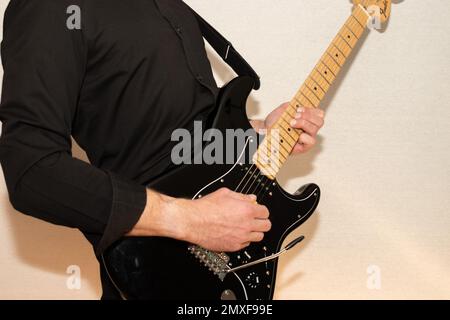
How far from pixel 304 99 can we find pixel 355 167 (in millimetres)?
555

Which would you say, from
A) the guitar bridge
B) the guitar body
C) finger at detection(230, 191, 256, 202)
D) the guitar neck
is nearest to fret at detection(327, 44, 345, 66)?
the guitar neck

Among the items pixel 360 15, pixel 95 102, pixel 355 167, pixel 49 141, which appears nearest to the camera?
pixel 49 141

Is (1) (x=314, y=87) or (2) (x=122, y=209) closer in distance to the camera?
(2) (x=122, y=209)

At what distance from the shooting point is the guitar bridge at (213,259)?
3.08 ft

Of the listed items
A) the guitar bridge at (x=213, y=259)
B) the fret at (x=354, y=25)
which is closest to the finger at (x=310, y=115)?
the fret at (x=354, y=25)

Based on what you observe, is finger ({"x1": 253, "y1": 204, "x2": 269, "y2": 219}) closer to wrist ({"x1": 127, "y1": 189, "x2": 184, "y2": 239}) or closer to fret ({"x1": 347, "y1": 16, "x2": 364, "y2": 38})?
wrist ({"x1": 127, "y1": 189, "x2": 184, "y2": 239})

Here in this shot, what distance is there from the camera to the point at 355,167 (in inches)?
64.6

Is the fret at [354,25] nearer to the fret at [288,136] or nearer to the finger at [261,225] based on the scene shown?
the fret at [288,136]

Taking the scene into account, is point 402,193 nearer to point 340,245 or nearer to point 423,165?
point 423,165

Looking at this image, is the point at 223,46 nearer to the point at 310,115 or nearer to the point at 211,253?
the point at 310,115

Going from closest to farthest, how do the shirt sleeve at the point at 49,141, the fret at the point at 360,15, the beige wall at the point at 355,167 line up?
the shirt sleeve at the point at 49,141, the fret at the point at 360,15, the beige wall at the point at 355,167

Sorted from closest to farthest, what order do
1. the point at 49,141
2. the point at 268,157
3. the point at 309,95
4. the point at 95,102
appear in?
1. the point at 49,141
2. the point at 95,102
3. the point at 268,157
4. the point at 309,95

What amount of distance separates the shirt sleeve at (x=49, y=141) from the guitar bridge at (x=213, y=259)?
0.15m

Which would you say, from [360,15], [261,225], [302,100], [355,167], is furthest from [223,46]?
[355,167]
